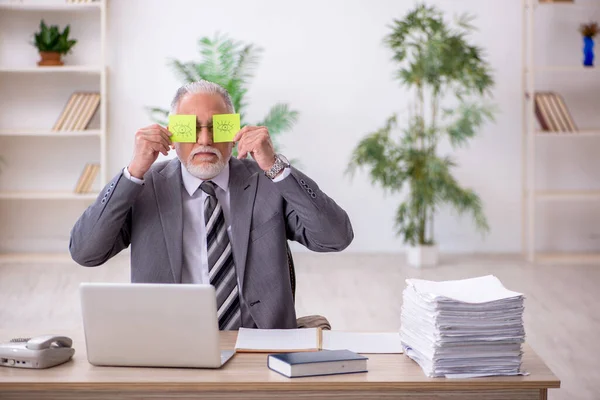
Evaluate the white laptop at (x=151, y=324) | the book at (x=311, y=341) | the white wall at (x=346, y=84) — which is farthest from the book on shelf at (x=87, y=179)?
the white laptop at (x=151, y=324)

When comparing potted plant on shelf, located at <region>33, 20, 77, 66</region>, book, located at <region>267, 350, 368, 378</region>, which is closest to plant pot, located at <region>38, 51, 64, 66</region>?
potted plant on shelf, located at <region>33, 20, 77, 66</region>

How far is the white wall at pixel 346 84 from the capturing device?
23.0ft

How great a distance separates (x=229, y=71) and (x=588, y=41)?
2849mm

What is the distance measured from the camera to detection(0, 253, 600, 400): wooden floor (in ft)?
14.7

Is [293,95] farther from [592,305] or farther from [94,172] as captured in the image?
[592,305]

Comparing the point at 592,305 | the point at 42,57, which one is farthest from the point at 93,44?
the point at 592,305

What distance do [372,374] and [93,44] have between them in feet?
18.3

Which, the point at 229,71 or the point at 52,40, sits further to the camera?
the point at 52,40

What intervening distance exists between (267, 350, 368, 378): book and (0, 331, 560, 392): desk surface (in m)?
0.02

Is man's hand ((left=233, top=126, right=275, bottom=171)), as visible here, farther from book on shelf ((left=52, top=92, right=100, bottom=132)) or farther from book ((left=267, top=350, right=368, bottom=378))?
book on shelf ((left=52, top=92, right=100, bottom=132))

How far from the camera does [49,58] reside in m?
6.70

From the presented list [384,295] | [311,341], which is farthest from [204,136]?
[384,295]

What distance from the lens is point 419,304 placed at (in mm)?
2113

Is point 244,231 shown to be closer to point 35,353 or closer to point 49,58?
point 35,353
